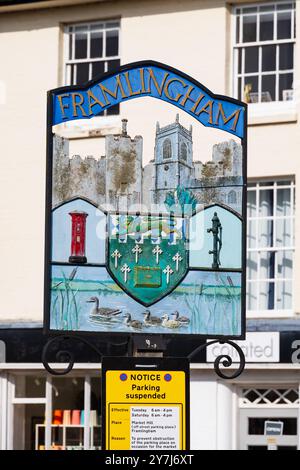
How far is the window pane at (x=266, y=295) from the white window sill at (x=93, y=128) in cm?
358

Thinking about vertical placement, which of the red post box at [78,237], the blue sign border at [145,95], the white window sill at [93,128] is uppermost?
the white window sill at [93,128]

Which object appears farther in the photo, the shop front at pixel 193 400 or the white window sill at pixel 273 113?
the white window sill at pixel 273 113

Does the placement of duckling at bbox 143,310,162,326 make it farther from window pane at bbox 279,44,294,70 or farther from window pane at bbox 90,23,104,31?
window pane at bbox 90,23,104,31

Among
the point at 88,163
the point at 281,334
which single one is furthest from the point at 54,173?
the point at 281,334

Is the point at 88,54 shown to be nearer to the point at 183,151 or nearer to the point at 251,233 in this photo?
the point at 251,233

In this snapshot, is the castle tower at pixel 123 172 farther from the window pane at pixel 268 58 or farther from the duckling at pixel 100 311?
the window pane at pixel 268 58

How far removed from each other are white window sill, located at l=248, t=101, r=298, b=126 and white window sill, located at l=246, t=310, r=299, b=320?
10.1 ft

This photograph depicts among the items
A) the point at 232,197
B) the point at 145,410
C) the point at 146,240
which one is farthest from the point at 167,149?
the point at 145,410

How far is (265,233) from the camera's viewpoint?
20.2 meters

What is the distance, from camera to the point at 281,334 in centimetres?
1942

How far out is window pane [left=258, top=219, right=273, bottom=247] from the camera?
20172 mm

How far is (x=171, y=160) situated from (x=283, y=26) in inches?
357

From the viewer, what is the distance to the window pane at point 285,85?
20.2 metres

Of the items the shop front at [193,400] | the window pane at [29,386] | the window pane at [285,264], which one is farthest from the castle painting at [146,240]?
the window pane at [29,386]
